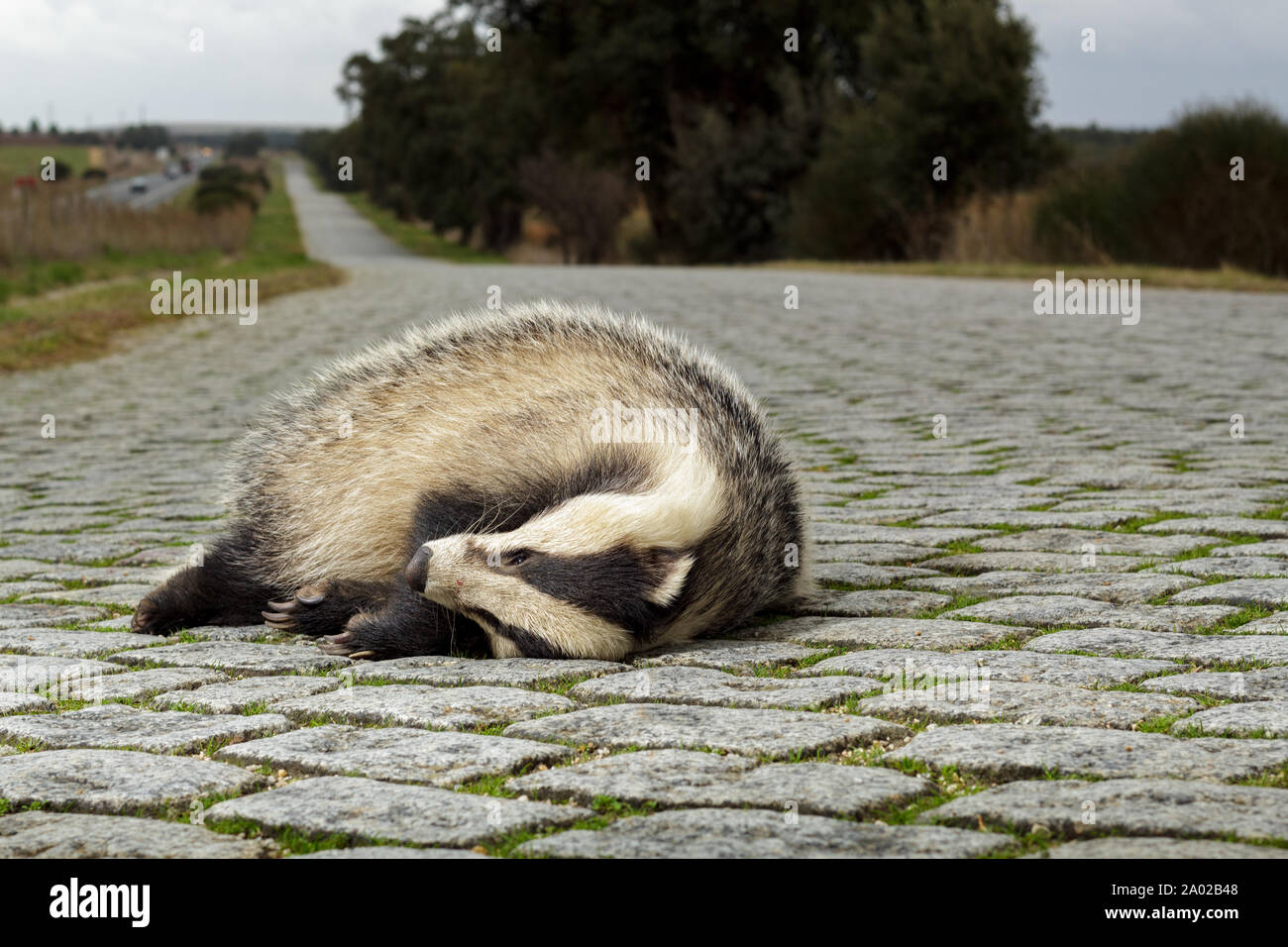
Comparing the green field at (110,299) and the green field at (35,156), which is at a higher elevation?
the green field at (35,156)

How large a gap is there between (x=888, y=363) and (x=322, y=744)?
37.2ft

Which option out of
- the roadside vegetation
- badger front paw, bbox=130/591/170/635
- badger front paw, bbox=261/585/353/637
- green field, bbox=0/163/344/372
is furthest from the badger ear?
the roadside vegetation

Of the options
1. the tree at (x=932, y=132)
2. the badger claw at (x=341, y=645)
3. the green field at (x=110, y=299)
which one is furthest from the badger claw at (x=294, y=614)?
the tree at (x=932, y=132)

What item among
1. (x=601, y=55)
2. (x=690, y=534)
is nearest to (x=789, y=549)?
(x=690, y=534)

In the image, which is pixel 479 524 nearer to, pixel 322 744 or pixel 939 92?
pixel 322 744

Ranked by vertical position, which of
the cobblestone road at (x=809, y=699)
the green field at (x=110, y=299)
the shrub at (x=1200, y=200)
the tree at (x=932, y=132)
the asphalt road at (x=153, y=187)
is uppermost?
the asphalt road at (x=153, y=187)

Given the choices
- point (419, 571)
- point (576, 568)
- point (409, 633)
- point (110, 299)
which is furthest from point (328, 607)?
point (110, 299)

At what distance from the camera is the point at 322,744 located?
11.4ft

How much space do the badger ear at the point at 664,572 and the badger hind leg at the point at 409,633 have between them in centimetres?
78

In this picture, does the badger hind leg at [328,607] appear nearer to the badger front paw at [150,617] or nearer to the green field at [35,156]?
the badger front paw at [150,617]

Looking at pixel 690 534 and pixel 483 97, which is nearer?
pixel 690 534

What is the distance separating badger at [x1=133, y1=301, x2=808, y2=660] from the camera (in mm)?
3846

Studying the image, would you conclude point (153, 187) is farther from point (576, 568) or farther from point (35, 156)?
point (576, 568)

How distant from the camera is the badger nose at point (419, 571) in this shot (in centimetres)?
385
